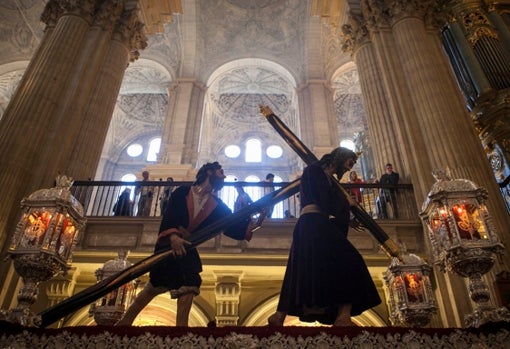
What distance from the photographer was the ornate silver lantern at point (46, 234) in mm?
4109

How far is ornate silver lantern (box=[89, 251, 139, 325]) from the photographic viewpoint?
5.87 metres

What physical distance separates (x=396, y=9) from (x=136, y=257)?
25.9 ft

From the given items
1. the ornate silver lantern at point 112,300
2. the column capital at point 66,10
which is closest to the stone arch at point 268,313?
the ornate silver lantern at point 112,300

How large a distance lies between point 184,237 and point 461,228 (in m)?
3.21

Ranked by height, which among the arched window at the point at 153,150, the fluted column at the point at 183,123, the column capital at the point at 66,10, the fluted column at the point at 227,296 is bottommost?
the fluted column at the point at 227,296

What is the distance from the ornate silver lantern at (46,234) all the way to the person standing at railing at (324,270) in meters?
2.60

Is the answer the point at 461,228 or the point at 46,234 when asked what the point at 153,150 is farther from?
the point at 461,228

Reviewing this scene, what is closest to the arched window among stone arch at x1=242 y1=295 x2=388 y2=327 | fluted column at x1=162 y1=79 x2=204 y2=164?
fluted column at x1=162 y1=79 x2=204 y2=164

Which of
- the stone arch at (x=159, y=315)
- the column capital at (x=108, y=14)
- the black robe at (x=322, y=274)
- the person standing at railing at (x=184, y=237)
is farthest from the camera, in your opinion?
the column capital at (x=108, y=14)

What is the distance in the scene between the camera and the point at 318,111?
16219mm

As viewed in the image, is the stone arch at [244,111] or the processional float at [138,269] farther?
the stone arch at [244,111]

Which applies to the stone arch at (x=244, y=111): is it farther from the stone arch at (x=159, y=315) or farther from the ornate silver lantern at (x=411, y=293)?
the ornate silver lantern at (x=411, y=293)

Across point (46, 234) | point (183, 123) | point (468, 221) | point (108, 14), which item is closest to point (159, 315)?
point (46, 234)

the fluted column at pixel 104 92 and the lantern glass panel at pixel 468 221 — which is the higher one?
the fluted column at pixel 104 92
